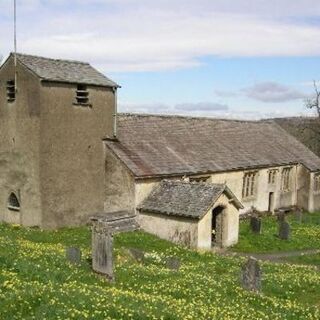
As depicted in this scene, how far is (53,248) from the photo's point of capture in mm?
22953

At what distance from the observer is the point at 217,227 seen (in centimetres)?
3050

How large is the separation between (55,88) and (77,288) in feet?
58.7

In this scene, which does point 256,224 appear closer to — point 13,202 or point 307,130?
point 13,202

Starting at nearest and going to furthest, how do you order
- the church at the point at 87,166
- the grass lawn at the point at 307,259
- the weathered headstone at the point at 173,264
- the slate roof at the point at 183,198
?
1. the weathered headstone at the point at 173,264
2. the grass lawn at the point at 307,259
3. the slate roof at the point at 183,198
4. the church at the point at 87,166

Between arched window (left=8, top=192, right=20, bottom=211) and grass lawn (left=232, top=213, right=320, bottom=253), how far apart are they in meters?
13.6

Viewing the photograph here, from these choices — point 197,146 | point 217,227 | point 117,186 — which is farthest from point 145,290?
point 197,146

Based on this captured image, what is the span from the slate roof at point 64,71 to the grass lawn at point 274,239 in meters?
13.0

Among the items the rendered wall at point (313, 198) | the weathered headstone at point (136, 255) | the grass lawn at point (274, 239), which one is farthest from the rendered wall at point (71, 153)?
the rendered wall at point (313, 198)

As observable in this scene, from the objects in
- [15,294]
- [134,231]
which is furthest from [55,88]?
[15,294]

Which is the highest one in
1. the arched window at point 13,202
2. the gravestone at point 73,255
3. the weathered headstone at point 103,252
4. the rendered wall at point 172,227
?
the weathered headstone at point 103,252

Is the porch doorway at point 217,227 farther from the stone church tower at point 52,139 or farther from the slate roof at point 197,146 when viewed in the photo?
the stone church tower at point 52,139

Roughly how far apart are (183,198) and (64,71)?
35.1ft

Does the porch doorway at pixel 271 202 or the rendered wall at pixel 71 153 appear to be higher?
the rendered wall at pixel 71 153

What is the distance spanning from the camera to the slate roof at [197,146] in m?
32.8
